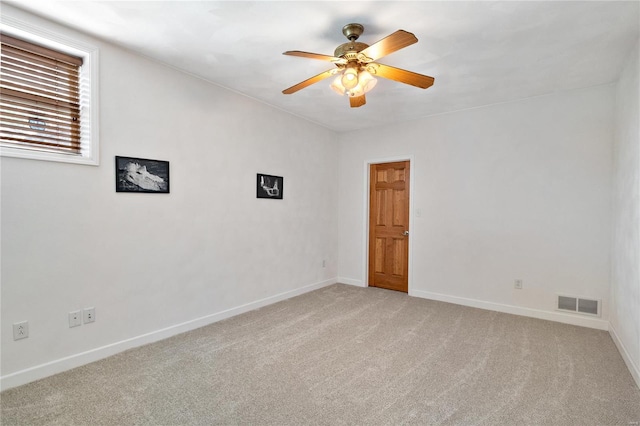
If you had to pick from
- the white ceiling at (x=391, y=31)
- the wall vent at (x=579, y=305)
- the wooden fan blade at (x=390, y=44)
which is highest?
the white ceiling at (x=391, y=31)

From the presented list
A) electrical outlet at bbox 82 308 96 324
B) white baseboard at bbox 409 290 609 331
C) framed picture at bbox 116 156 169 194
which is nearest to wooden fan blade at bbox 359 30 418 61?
framed picture at bbox 116 156 169 194

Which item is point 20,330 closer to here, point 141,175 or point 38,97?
point 141,175

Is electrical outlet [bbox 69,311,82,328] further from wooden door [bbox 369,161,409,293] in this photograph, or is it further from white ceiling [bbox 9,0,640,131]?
wooden door [bbox 369,161,409,293]

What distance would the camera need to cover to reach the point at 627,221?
2.72 m

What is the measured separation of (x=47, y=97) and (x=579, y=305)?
5.48 meters

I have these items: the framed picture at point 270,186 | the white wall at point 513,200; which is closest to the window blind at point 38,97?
the framed picture at point 270,186

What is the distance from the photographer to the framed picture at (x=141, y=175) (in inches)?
108

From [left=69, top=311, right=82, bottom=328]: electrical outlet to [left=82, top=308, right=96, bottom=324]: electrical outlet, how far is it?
3 centimetres

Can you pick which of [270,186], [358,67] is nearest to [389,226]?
[270,186]

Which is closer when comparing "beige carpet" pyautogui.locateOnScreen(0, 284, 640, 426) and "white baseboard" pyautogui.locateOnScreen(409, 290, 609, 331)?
"beige carpet" pyautogui.locateOnScreen(0, 284, 640, 426)

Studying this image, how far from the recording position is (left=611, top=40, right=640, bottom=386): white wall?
2439mm

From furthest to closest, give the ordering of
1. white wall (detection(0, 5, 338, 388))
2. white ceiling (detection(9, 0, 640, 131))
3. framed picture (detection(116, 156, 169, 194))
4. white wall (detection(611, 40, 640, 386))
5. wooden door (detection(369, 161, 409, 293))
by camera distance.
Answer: wooden door (detection(369, 161, 409, 293)), framed picture (detection(116, 156, 169, 194)), white wall (detection(611, 40, 640, 386)), white wall (detection(0, 5, 338, 388)), white ceiling (detection(9, 0, 640, 131))

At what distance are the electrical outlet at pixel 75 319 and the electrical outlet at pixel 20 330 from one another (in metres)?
0.26

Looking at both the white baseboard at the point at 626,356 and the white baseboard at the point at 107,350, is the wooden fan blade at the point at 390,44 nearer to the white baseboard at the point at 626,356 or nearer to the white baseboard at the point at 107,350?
the white baseboard at the point at 626,356
